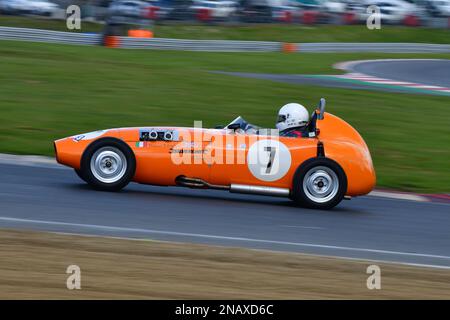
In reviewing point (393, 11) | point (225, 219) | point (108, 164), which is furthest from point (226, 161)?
point (393, 11)

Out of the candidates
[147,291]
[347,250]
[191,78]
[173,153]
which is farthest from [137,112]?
[147,291]

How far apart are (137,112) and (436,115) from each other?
5905 mm

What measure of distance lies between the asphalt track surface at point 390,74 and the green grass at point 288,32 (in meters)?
7.46

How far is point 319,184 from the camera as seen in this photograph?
9438 millimetres

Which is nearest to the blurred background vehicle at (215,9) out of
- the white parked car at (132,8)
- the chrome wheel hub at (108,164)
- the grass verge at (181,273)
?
the white parked car at (132,8)

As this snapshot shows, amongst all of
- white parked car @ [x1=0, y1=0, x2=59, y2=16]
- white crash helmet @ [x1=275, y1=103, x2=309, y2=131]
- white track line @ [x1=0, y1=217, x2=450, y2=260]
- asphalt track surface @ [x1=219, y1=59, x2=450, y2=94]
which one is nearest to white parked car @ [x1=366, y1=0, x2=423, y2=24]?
asphalt track surface @ [x1=219, y1=59, x2=450, y2=94]

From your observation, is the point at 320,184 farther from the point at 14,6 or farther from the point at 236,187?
the point at 14,6

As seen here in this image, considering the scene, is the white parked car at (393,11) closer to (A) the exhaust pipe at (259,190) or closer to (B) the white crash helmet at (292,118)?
(B) the white crash helmet at (292,118)

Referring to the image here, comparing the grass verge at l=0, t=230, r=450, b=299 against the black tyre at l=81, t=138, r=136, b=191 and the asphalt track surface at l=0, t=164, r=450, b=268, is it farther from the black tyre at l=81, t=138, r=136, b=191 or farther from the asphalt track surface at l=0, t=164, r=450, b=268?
the black tyre at l=81, t=138, r=136, b=191

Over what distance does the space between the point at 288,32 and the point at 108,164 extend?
97.1 ft

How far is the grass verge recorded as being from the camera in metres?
5.92

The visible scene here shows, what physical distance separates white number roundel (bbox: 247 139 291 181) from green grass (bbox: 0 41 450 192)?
9.02 ft

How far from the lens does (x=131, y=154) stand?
912cm
